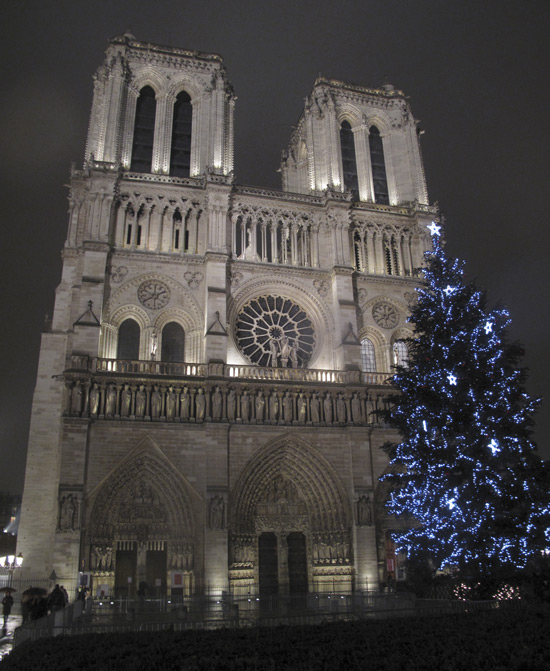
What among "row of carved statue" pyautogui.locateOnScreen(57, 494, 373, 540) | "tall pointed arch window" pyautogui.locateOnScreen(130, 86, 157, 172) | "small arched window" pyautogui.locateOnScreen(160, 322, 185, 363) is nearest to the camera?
"row of carved statue" pyautogui.locateOnScreen(57, 494, 373, 540)

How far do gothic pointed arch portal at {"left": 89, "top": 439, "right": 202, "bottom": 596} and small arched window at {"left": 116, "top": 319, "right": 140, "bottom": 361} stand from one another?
165 inches

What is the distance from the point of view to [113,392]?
73.3 feet

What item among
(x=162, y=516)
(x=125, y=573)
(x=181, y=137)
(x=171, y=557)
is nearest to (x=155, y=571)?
(x=171, y=557)

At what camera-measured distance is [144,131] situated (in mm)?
28922

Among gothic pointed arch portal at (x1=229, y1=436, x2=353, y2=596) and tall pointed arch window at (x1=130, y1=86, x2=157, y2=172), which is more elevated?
tall pointed arch window at (x1=130, y1=86, x2=157, y2=172)

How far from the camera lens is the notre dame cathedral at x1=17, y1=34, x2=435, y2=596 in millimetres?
21453

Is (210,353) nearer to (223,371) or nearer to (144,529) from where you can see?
(223,371)

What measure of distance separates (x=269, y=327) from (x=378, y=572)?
10696 mm

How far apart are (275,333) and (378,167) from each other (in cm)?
1166

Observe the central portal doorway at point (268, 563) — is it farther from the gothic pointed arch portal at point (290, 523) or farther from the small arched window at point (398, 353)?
the small arched window at point (398, 353)

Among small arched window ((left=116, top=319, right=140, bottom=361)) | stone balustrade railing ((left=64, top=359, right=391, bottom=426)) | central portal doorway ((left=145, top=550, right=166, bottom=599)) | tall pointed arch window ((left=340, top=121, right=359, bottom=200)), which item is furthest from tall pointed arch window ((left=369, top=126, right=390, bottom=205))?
central portal doorway ((left=145, top=550, right=166, bottom=599))

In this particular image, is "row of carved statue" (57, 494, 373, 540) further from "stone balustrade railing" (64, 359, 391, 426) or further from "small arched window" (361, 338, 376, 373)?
"small arched window" (361, 338, 376, 373)

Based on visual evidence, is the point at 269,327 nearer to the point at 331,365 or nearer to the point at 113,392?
the point at 331,365

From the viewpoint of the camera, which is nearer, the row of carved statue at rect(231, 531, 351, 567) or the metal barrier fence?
the metal barrier fence
